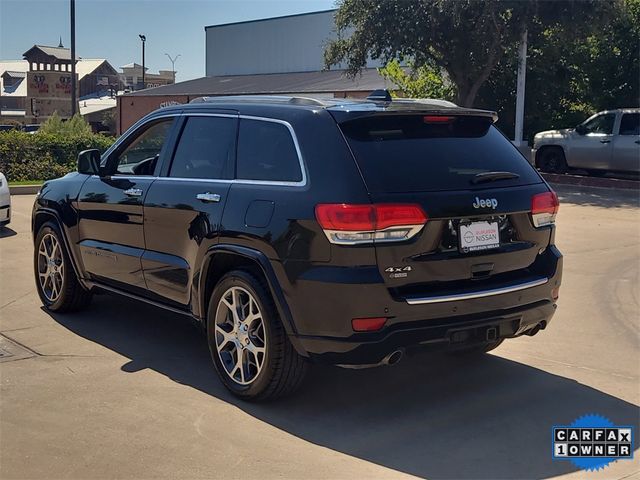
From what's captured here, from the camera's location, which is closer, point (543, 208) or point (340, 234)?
point (340, 234)

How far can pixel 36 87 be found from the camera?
7031cm

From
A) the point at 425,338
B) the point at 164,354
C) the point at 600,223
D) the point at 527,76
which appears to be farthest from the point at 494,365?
the point at 527,76

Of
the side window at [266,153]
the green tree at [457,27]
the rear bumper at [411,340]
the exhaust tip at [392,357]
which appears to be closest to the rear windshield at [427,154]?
the side window at [266,153]

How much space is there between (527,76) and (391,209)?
21290 mm

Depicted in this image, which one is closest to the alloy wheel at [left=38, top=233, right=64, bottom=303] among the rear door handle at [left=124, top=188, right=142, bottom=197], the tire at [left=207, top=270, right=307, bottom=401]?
the rear door handle at [left=124, top=188, right=142, bottom=197]

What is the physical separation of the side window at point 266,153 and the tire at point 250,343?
0.63m

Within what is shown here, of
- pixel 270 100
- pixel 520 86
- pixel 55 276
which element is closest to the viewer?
pixel 270 100

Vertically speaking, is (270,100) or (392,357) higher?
(270,100)

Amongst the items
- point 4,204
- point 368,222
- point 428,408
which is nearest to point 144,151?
point 368,222

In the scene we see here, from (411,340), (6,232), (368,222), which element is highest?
(368,222)

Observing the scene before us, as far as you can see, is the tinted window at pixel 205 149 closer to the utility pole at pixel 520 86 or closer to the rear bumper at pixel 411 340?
the rear bumper at pixel 411 340

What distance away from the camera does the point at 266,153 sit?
4840 millimetres

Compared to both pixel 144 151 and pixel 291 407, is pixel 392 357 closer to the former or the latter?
pixel 291 407

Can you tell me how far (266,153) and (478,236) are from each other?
55.0 inches
